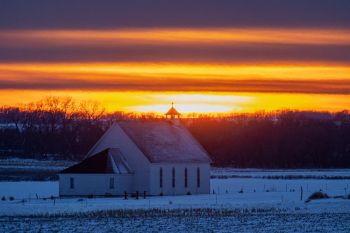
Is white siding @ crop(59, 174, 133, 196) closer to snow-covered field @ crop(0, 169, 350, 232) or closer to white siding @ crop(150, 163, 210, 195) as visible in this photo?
snow-covered field @ crop(0, 169, 350, 232)

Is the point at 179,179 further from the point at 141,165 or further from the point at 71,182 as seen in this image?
the point at 71,182

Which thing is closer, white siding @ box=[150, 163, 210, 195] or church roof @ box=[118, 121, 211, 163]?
white siding @ box=[150, 163, 210, 195]

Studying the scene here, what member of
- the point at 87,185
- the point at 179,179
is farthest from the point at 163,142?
the point at 87,185

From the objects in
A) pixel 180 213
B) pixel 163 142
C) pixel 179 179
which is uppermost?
pixel 163 142

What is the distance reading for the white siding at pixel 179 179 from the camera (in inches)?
2544

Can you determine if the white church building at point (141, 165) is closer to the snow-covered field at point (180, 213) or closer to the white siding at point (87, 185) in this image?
the white siding at point (87, 185)

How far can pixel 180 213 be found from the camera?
4528 centimetres

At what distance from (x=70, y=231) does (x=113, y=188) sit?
2741 centimetres

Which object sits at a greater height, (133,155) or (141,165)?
(133,155)

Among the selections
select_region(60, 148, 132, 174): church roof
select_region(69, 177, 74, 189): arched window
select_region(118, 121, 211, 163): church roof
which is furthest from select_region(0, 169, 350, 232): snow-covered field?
select_region(118, 121, 211, 163): church roof

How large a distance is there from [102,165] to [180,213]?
18644 millimetres

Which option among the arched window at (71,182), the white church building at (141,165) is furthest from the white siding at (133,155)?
the arched window at (71,182)

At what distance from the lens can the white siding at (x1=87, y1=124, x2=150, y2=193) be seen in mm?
64500

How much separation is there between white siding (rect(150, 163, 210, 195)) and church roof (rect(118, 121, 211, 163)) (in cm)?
47
